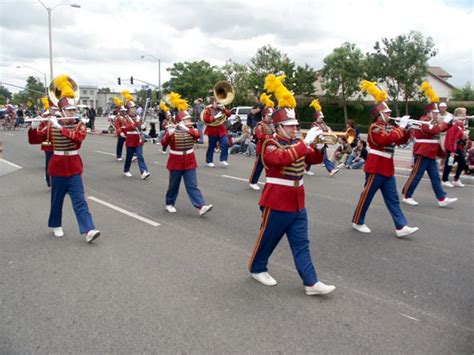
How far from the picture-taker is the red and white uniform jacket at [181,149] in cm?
748

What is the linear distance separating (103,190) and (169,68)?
167 ft

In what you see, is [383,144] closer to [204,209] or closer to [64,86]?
[204,209]

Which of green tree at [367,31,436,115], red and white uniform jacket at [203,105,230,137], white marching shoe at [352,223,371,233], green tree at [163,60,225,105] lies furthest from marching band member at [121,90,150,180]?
green tree at [163,60,225,105]

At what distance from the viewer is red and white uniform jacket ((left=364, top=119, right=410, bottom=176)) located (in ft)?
20.7

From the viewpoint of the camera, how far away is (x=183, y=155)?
7496 mm

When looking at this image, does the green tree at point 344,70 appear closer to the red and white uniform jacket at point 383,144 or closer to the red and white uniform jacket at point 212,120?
the red and white uniform jacket at point 212,120

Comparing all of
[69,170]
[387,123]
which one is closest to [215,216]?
[69,170]

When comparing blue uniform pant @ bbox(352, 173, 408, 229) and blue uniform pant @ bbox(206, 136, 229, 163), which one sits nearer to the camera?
blue uniform pant @ bbox(352, 173, 408, 229)

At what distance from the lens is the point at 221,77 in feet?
182

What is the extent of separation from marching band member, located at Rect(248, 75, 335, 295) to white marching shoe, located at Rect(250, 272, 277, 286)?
298 mm

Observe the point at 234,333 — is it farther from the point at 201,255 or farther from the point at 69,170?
the point at 69,170

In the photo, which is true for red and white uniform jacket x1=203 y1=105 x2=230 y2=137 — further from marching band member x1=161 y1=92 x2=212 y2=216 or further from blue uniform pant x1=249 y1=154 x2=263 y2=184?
marching band member x1=161 y1=92 x2=212 y2=216

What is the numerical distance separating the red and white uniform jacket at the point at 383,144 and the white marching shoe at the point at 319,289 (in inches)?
104

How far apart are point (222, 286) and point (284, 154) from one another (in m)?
1.56
